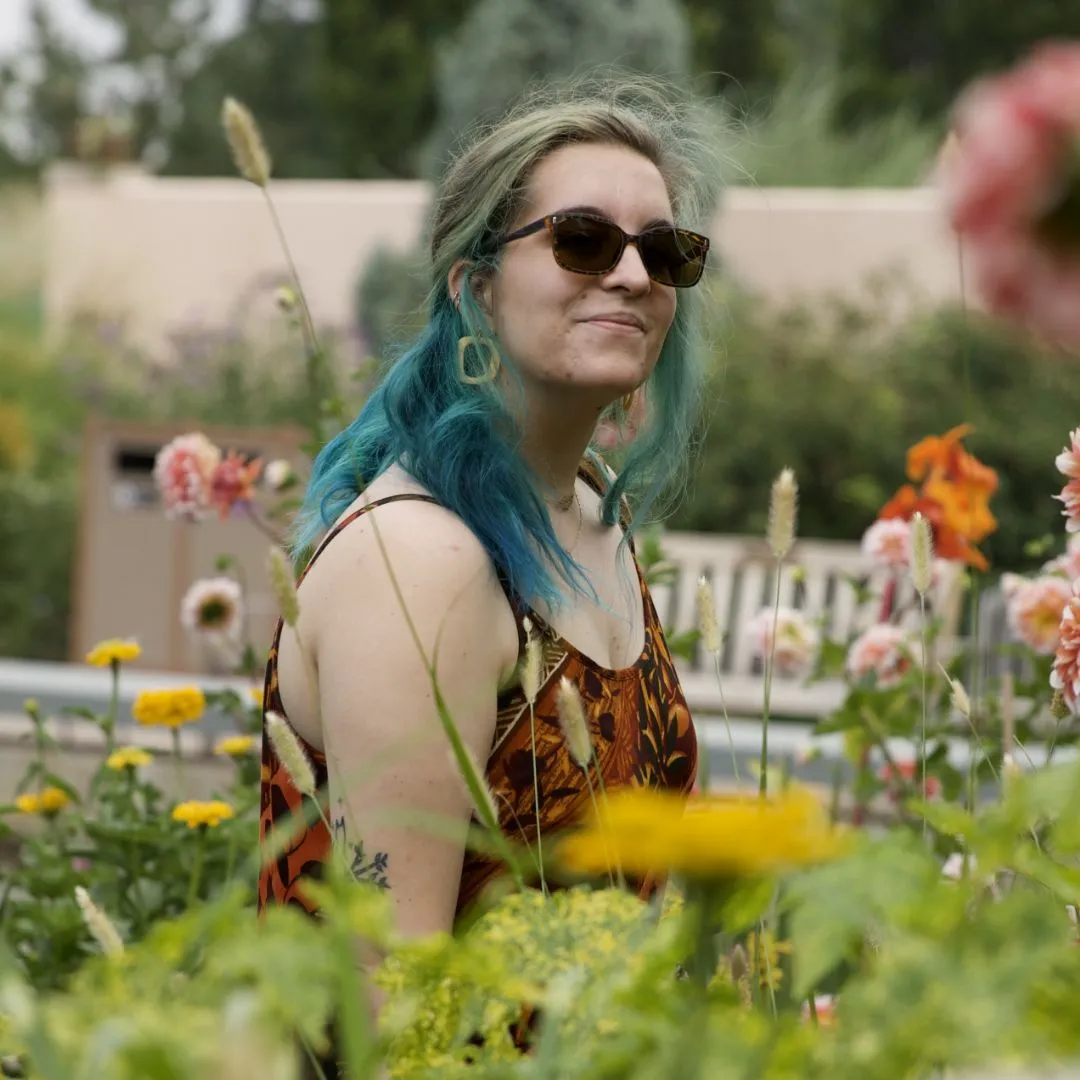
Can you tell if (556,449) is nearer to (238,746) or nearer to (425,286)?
(238,746)

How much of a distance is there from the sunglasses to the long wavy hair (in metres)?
0.08

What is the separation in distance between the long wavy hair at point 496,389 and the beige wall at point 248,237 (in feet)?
35.0

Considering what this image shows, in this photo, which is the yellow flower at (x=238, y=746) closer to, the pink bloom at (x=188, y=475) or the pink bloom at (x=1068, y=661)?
the pink bloom at (x=188, y=475)

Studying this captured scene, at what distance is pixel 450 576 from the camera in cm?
154

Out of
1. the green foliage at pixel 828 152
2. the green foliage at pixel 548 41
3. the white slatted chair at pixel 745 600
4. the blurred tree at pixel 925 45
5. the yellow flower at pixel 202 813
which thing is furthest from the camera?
the blurred tree at pixel 925 45

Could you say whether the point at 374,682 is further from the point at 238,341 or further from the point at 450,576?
the point at 238,341

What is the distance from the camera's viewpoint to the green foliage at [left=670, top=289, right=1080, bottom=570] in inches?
345

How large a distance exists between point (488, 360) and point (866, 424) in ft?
24.7

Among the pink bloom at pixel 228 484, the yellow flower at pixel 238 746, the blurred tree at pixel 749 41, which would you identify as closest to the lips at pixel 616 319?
the yellow flower at pixel 238 746

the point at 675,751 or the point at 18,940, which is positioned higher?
the point at 675,751

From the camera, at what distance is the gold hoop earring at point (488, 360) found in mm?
1764

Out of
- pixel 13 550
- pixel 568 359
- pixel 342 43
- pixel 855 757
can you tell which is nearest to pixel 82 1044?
pixel 568 359

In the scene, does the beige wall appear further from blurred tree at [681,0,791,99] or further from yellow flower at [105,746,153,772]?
yellow flower at [105,746,153,772]

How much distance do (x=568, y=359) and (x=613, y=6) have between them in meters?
9.22
